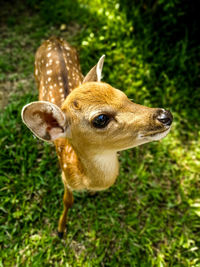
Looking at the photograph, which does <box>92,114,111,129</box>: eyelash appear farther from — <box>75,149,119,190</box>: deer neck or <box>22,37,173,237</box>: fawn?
<box>75,149,119,190</box>: deer neck

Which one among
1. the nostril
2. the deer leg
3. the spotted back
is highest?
the nostril

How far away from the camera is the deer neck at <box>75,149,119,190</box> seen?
211cm

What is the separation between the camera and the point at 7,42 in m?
4.57

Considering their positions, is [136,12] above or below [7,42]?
above

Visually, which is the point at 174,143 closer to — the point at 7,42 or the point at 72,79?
the point at 72,79

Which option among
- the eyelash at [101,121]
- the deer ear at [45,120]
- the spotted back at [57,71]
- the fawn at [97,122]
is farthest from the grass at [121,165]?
the eyelash at [101,121]

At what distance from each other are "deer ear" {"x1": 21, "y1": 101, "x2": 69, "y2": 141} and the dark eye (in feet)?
0.76

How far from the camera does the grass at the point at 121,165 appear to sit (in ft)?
9.98

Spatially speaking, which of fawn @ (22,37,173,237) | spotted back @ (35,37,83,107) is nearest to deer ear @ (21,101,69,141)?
fawn @ (22,37,173,237)

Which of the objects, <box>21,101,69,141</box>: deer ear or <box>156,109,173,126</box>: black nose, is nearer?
<box>21,101,69,141</box>: deer ear

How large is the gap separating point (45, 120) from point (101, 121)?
15.7 inches

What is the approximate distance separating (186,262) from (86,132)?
2.21m

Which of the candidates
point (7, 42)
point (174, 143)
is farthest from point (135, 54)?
point (7, 42)

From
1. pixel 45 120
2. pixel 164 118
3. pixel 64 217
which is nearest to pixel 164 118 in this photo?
pixel 164 118
